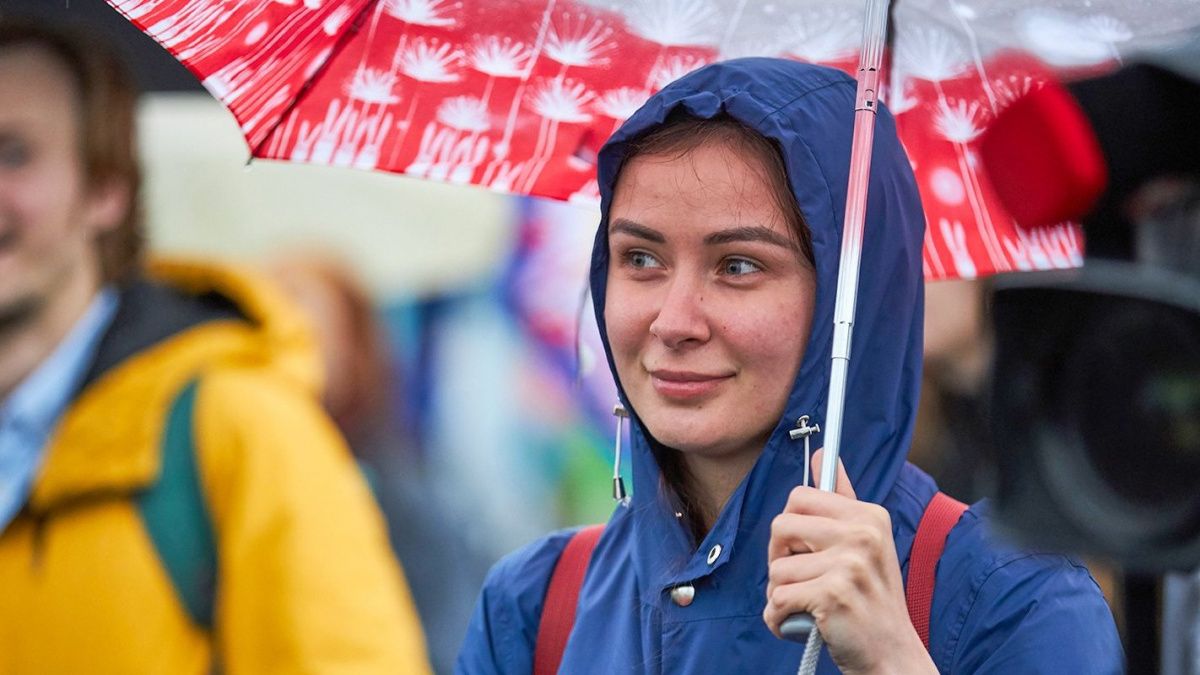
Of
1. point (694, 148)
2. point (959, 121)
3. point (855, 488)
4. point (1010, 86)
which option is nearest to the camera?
point (855, 488)

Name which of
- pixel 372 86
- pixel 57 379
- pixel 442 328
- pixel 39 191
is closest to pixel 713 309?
pixel 372 86

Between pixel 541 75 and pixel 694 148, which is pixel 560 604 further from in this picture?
pixel 541 75

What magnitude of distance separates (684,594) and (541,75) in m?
1.01

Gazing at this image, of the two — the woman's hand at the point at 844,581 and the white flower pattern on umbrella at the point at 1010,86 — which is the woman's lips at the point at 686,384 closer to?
the woman's hand at the point at 844,581

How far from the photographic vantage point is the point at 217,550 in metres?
3.42

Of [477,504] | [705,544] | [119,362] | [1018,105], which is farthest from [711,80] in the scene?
[477,504]

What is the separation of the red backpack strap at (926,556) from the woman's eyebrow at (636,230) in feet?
1.76

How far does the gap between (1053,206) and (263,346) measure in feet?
8.99

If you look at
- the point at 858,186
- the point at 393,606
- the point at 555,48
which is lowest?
the point at 393,606

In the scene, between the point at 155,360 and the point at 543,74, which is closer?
the point at 543,74

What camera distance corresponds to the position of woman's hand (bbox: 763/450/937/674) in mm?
1957

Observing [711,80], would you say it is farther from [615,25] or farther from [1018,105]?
[1018,105]

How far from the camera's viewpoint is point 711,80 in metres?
2.55

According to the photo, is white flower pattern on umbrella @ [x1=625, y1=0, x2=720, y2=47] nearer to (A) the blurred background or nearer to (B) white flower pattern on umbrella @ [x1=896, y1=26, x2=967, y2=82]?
(B) white flower pattern on umbrella @ [x1=896, y1=26, x2=967, y2=82]
